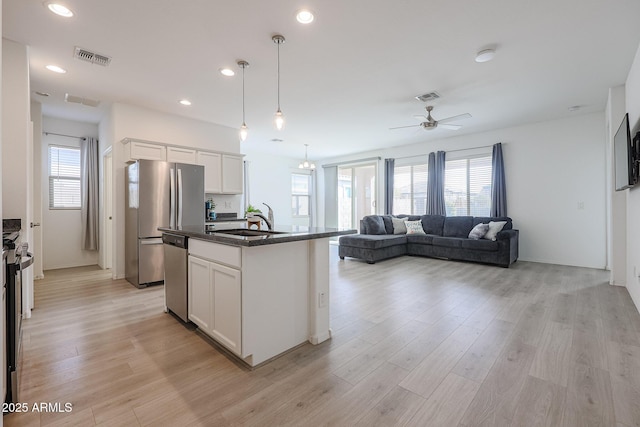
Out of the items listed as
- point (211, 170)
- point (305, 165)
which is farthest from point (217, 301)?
point (305, 165)

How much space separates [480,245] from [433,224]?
1.36m

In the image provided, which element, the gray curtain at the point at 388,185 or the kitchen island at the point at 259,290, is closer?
the kitchen island at the point at 259,290

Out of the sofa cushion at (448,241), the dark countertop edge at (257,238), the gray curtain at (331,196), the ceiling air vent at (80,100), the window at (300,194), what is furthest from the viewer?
the window at (300,194)

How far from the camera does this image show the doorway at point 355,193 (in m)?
8.60

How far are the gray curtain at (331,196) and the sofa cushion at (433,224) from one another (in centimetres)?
307

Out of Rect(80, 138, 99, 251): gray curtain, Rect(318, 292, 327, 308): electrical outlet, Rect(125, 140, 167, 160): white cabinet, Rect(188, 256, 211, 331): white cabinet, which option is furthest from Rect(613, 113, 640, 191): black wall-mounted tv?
Rect(80, 138, 99, 251): gray curtain

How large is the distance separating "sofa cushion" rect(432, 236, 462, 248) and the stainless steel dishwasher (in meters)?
4.92

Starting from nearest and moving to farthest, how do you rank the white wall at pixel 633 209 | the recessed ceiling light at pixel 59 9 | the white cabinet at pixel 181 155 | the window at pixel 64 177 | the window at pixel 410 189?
the recessed ceiling light at pixel 59 9 < the white wall at pixel 633 209 < the white cabinet at pixel 181 155 < the window at pixel 64 177 < the window at pixel 410 189

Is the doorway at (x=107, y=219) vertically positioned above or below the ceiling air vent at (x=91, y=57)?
below

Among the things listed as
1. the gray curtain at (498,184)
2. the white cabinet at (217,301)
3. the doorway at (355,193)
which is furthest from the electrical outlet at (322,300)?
the doorway at (355,193)

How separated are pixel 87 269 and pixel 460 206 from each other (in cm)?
760

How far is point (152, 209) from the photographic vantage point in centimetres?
424

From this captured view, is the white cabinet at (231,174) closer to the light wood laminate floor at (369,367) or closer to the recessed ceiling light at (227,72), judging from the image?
the recessed ceiling light at (227,72)

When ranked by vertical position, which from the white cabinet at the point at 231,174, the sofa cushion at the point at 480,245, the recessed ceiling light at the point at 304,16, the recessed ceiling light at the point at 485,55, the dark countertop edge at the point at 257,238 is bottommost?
the sofa cushion at the point at 480,245
